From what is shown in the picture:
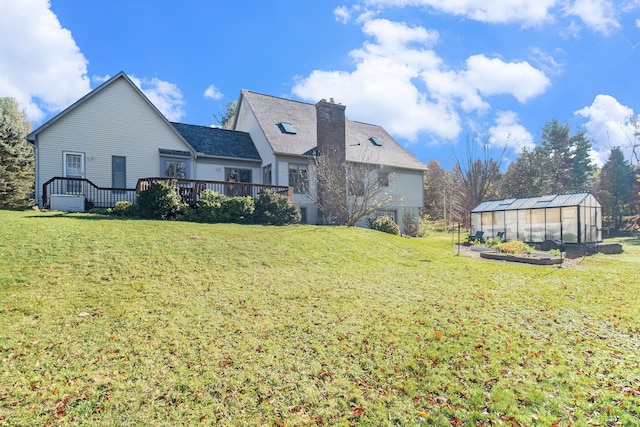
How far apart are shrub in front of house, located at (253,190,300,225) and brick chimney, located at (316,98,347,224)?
378 centimetres

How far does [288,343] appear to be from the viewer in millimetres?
5051

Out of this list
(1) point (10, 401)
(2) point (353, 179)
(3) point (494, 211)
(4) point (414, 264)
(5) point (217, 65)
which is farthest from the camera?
(3) point (494, 211)

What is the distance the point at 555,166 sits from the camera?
42.8 metres

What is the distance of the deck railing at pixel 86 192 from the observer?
49.8 ft

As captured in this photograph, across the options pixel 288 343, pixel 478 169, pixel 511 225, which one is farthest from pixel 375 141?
pixel 288 343

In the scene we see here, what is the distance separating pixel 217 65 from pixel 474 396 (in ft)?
56.7

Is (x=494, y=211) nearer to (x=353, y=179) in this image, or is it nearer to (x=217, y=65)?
(x=353, y=179)

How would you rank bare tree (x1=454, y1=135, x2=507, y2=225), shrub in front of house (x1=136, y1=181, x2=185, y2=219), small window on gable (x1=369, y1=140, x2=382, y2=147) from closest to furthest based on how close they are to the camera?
shrub in front of house (x1=136, y1=181, x2=185, y2=219), small window on gable (x1=369, y1=140, x2=382, y2=147), bare tree (x1=454, y1=135, x2=507, y2=225)

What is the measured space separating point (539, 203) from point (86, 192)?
2478 centimetres

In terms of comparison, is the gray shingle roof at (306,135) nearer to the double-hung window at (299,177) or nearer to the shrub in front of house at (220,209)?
the double-hung window at (299,177)

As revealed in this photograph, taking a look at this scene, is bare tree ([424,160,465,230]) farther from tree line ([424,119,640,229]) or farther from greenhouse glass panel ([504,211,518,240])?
greenhouse glass panel ([504,211,518,240])

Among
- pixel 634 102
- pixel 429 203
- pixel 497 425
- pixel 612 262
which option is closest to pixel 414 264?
pixel 497 425

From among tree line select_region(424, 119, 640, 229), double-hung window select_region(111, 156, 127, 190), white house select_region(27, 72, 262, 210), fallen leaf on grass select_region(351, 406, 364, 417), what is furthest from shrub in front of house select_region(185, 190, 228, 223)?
tree line select_region(424, 119, 640, 229)

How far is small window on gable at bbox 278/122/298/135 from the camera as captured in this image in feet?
69.9
